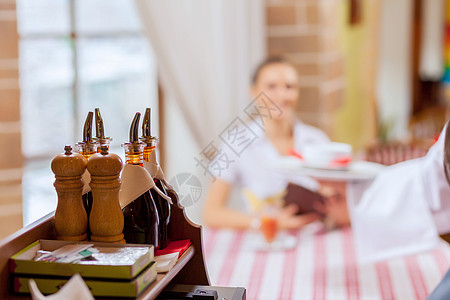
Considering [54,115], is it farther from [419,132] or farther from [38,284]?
[419,132]

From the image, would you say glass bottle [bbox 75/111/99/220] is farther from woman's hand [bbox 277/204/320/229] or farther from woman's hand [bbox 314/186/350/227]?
woman's hand [bbox 314/186/350/227]

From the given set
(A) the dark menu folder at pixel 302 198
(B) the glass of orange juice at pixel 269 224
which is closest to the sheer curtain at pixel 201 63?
(A) the dark menu folder at pixel 302 198

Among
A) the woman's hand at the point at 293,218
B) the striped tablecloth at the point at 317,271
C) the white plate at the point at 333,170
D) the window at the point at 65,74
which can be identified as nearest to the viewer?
the striped tablecloth at the point at 317,271

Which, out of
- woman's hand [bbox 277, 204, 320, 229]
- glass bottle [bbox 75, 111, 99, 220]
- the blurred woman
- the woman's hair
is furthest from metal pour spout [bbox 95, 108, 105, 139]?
the woman's hair

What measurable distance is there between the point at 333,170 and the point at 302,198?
0.30 m

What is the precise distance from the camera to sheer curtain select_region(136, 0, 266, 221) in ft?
8.38

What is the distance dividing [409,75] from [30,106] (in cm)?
510

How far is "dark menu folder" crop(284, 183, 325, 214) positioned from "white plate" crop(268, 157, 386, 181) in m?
0.21

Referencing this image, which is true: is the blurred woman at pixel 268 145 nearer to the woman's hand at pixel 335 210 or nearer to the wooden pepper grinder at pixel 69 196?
the woman's hand at pixel 335 210

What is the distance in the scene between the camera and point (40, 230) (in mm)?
1011

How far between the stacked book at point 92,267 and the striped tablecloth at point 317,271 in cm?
71

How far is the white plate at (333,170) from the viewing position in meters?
1.90

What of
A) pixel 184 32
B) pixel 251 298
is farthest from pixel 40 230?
pixel 184 32

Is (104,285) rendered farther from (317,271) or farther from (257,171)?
(257,171)
